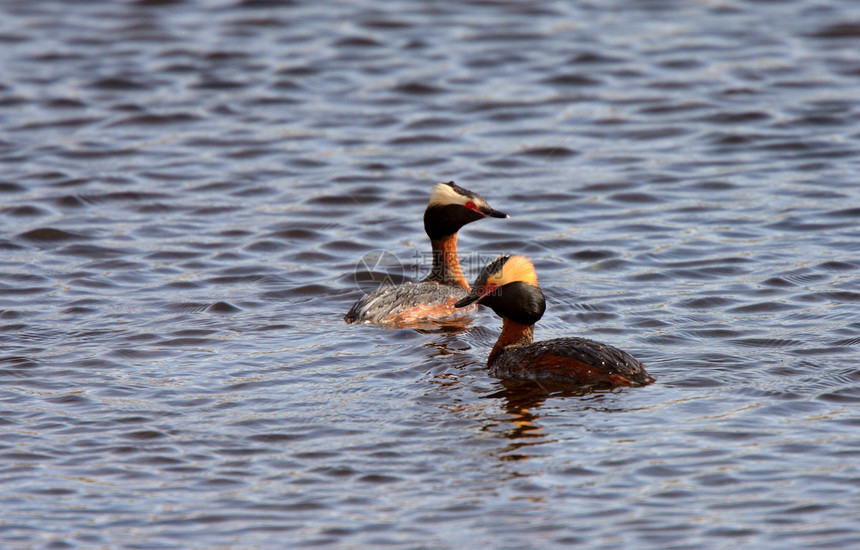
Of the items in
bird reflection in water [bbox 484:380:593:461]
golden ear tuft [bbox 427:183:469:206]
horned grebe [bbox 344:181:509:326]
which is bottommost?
bird reflection in water [bbox 484:380:593:461]

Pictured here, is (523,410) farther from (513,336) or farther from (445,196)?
(445,196)

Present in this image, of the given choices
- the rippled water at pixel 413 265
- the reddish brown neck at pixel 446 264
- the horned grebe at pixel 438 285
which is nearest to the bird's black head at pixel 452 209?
the horned grebe at pixel 438 285

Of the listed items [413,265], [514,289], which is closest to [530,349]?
[514,289]

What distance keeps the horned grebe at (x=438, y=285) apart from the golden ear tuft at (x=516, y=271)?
4.73ft

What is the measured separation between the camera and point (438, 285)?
10805 mm

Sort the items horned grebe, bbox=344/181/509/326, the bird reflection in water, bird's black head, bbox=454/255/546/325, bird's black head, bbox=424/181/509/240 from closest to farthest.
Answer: the bird reflection in water < bird's black head, bbox=454/255/546/325 < horned grebe, bbox=344/181/509/326 < bird's black head, bbox=424/181/509/240

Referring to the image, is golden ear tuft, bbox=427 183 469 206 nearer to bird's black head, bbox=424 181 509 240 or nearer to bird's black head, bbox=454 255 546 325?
bird's black head, bbox=424 181 509 240

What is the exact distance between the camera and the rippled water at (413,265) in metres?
6.66

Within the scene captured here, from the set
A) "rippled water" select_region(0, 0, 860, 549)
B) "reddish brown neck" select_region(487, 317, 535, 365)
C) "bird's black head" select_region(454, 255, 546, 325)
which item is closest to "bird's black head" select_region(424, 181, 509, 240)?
"rippled water" select_region(0, 0, 860, 549)

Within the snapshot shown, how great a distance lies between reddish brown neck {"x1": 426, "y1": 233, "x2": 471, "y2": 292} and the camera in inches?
437

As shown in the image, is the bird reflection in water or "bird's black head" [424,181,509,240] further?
"bird's black head" [424,181,509,240]

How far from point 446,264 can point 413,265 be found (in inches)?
46.5

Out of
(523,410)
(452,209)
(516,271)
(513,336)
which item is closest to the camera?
(523,410)

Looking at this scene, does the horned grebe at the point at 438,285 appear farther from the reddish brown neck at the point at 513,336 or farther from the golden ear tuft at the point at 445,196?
the reddish brown neck at the point at 513,336
